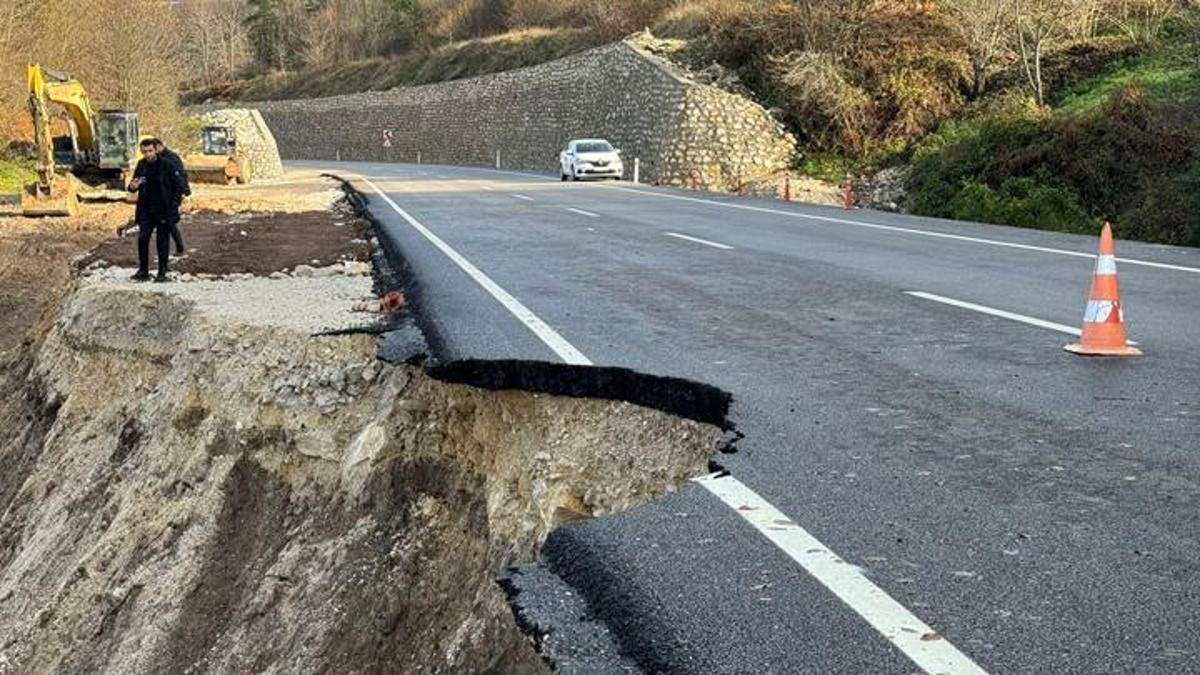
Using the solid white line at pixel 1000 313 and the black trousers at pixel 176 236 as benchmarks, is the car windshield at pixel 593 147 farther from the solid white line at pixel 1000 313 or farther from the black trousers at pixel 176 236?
the solid white line at pixel 1000 313

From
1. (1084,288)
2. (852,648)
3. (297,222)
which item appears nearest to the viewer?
(852,648)

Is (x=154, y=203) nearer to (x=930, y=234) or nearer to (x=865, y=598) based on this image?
(x=930, y=234)

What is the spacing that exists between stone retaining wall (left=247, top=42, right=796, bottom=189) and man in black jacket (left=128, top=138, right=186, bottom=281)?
22671 millimetres

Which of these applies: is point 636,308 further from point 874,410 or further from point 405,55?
point 405,55

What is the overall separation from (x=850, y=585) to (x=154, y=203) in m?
10.9

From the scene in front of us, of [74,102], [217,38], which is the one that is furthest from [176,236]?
[217,38]

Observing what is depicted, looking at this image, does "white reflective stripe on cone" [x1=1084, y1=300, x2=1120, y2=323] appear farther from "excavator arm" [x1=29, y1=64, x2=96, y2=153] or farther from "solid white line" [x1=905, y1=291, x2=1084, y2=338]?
"excavator arm" [x1=29, y1=64, x2=96, y2=153]

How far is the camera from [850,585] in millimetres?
3385

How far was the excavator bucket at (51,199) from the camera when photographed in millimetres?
23891

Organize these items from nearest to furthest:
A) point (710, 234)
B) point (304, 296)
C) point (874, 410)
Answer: point (874, 410) < point (304, 296) < point (710, 234)

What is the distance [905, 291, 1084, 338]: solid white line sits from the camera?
24.9 feet

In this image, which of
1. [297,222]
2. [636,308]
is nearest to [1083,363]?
[636,308]

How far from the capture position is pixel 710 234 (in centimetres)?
1562

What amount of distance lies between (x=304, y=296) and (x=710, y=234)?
6.58m
